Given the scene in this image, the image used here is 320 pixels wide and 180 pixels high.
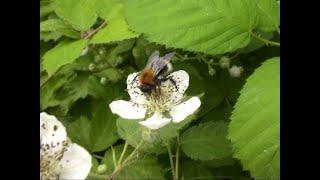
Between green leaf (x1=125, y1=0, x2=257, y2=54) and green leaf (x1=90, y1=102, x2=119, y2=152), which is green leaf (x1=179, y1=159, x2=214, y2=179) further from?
green leaf (x1=125, y1=0, x2=257, y2=54)

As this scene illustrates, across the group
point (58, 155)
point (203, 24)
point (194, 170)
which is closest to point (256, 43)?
point (203, 24)

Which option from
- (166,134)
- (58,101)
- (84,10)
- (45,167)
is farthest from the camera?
(58,101)

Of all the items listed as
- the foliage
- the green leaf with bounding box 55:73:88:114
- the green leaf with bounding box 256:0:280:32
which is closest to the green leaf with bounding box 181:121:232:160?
the foliage

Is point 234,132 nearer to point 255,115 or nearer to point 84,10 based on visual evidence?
point 255,115

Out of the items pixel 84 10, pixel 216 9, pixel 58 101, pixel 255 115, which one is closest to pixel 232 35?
pixel 216 9

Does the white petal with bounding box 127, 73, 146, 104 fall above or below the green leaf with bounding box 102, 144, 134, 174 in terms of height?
above

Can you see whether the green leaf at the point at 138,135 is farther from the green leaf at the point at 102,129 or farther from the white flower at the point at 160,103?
the green leaf at the point at 102,129
